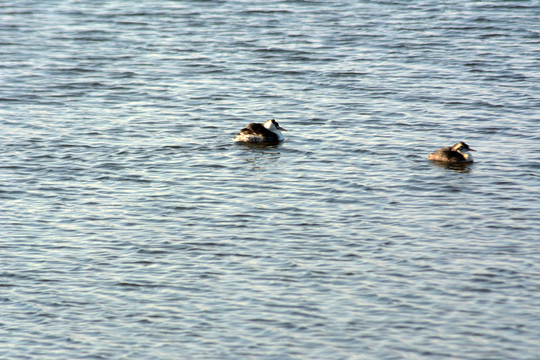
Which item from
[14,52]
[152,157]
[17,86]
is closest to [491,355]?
[152,157]

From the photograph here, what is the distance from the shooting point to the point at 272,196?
48.9ft

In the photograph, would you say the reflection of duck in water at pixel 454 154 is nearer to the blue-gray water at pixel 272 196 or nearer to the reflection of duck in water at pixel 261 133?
the blue-gray water at pixel 272 196

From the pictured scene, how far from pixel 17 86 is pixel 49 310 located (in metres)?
13.2

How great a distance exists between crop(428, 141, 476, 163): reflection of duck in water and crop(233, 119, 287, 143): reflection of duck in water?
10.4 ft

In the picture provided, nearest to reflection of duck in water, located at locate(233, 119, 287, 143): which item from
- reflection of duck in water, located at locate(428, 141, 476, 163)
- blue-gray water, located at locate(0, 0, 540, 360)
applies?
blue-gray water, located at locate(0, 0, 540, 360)

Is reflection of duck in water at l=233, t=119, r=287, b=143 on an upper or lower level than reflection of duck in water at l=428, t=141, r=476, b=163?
upper

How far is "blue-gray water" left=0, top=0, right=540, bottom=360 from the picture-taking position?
1017cm

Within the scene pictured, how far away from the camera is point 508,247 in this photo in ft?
40.6

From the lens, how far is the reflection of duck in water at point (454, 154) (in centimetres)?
1612

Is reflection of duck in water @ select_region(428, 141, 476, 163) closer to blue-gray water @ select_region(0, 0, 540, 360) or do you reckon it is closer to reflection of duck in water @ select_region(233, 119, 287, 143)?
blue-gray water @ select_region(0, 0, 540, 360)

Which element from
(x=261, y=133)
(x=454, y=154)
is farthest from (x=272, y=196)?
(x=454, y=154)

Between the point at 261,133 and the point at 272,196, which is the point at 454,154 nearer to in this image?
the point at 272,196

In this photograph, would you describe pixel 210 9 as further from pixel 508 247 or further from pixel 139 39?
pixel 508 247

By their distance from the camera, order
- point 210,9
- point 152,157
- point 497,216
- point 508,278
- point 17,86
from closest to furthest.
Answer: point 508,278 < point 497,216 < point 152,157 < point 17,86 < point 210,9
